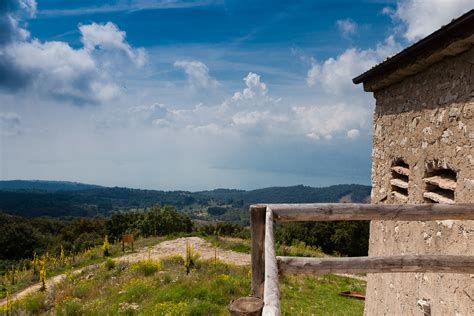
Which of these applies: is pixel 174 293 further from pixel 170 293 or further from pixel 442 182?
pixel 442 182

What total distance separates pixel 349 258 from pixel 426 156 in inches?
112

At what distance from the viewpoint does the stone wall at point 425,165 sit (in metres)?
4.45

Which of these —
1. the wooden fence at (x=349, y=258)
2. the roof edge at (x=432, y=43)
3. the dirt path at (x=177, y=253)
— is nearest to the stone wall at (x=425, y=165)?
the roof edge at (x=432, y=43)

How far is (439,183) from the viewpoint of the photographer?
16.7 feet

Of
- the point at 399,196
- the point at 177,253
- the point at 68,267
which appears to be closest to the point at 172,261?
the point at 177,253

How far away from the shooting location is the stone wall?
4.45 meters

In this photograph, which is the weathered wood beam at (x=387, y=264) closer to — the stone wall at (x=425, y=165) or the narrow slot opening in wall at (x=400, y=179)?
the stone wall at (x=425, y=165)

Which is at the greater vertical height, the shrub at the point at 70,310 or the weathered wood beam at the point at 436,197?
the weathered wood beam at the point at 436,197

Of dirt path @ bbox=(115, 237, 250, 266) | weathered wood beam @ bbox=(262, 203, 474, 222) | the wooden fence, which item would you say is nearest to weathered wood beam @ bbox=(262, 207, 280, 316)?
the wooden fence

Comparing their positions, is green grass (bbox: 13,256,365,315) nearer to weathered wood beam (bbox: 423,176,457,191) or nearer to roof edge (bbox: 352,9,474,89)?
weathered wood beam (bbox: 423,176,457,191)

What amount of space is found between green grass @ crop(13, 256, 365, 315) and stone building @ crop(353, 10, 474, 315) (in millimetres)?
4101

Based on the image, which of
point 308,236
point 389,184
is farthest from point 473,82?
point 308,236

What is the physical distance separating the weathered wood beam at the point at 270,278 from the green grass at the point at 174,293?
6.11 meters

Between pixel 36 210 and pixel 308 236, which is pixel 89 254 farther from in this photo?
pixel 36 210
